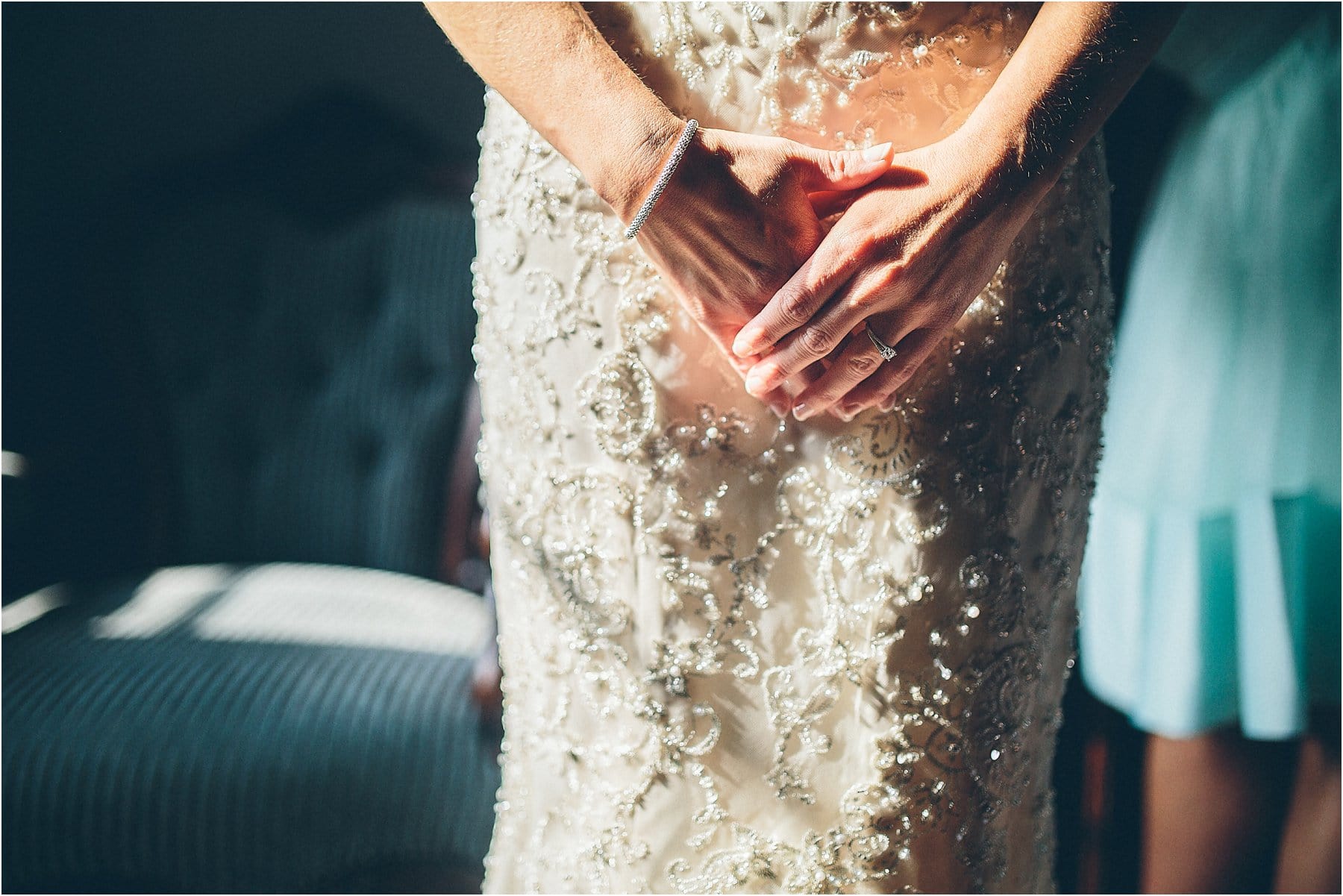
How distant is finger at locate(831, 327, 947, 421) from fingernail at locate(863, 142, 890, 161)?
0.31 feet

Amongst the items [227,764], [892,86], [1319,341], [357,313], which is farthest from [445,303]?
[1319,341]

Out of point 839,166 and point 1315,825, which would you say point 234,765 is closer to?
point 839,166

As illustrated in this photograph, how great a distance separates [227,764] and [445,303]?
721mm

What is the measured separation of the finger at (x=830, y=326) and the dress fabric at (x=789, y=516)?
0.06 meters

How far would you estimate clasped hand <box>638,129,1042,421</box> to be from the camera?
434 millimetres

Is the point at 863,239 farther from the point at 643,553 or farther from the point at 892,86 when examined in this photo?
the point at 643,553

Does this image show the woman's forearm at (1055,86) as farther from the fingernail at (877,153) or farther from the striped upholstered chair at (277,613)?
the striped upholstered chair at (277,613)

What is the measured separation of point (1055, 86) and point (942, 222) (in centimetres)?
11

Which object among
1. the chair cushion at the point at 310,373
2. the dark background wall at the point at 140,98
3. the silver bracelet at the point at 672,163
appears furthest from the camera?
the dark background wall at the point at 140,98

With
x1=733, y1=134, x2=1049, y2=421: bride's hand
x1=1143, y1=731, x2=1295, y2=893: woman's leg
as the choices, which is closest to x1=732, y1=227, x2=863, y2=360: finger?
x1=733, y1=134, x2=1049, y2=421: bride's hand

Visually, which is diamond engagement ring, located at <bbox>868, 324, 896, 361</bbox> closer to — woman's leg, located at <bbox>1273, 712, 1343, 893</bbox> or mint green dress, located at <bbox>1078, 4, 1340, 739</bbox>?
mint green dress, located at <bbox>1078, 4, 1340, 739</bbox>

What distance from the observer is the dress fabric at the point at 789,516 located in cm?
49

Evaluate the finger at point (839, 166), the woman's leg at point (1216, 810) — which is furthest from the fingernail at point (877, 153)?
the woman's leg at point (1216, 810)

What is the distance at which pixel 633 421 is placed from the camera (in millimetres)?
516
